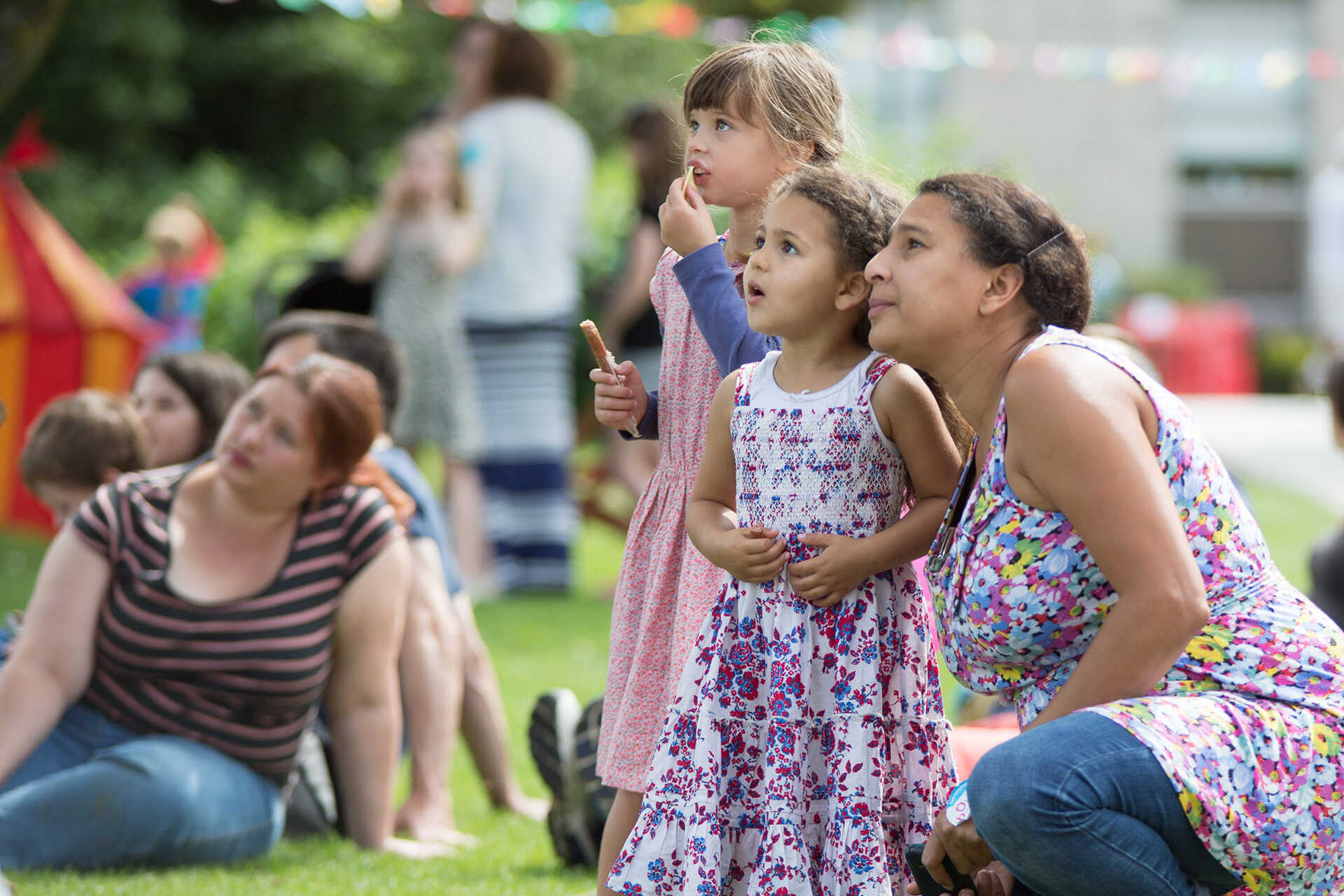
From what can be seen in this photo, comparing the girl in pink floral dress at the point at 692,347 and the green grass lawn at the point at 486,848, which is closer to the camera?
the girl in pink floral dress at the point at 692,347

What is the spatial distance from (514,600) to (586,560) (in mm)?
1774

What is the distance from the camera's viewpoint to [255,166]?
703 inches

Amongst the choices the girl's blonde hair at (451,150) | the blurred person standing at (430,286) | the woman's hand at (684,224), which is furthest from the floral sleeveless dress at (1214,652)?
the girl's blonde hair at (451,150)

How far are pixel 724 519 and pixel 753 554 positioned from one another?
163 mm

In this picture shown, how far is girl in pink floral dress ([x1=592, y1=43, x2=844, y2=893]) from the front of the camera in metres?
2.61

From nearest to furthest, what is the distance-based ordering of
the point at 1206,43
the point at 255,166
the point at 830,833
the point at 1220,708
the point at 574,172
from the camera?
1. the point at 1220,708
2. the point at 830,833
3. the point at 574,172
4. the point at 255,166
5. the point at 1206,43

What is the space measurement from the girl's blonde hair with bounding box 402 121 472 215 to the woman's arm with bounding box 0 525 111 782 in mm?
3127

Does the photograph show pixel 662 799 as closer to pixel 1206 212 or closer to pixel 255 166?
pixel 255 166

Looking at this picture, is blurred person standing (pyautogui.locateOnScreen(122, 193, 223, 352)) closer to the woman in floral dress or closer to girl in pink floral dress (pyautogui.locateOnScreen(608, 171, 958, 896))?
girl in pink floral dress (pyautogui.locateOnScreen(608, 171, 958, 896))

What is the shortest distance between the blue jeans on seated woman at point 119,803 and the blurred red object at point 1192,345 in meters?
16.1

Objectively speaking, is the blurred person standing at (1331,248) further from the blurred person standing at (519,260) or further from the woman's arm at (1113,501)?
the woman's arm at (1113,501)

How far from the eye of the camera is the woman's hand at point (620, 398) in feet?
8.92

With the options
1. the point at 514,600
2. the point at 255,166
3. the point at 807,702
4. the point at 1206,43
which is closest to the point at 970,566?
the point at 807,702

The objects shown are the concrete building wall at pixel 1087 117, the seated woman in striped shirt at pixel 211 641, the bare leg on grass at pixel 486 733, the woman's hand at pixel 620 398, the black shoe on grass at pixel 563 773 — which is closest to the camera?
the woman's hand at pixel 620 398
